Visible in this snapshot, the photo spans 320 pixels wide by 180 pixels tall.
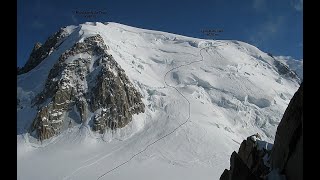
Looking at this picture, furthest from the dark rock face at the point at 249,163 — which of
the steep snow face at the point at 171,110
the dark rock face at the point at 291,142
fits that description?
the steep snow face at the point at 171,110

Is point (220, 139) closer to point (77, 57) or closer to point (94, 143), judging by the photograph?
point (94, 143)

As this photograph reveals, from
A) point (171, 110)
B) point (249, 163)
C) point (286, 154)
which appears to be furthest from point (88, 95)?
point (286, 154)

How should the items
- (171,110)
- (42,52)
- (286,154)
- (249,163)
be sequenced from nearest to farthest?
(286,154)
(249,163)
(171,110)
(42,52)

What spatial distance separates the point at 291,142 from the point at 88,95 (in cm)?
12599

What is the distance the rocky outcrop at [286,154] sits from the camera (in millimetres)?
14273

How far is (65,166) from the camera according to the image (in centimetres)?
10819

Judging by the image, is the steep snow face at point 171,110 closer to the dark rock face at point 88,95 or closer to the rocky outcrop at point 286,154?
the dark rock face at point 88,95

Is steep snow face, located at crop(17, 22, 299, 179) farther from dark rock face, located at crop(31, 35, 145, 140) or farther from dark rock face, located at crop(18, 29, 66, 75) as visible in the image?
dark rock face, located at crop(18, 29, 66, 75)

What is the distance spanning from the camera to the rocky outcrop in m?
14.3

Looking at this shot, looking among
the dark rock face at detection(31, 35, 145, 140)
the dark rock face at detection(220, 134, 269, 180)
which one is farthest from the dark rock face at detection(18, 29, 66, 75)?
the dark rock face at detection(220, 134, 269, 180)

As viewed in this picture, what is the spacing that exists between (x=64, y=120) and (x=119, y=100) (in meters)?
16.3

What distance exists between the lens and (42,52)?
590ft

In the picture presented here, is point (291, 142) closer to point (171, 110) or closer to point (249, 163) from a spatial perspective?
point (249, 163)
